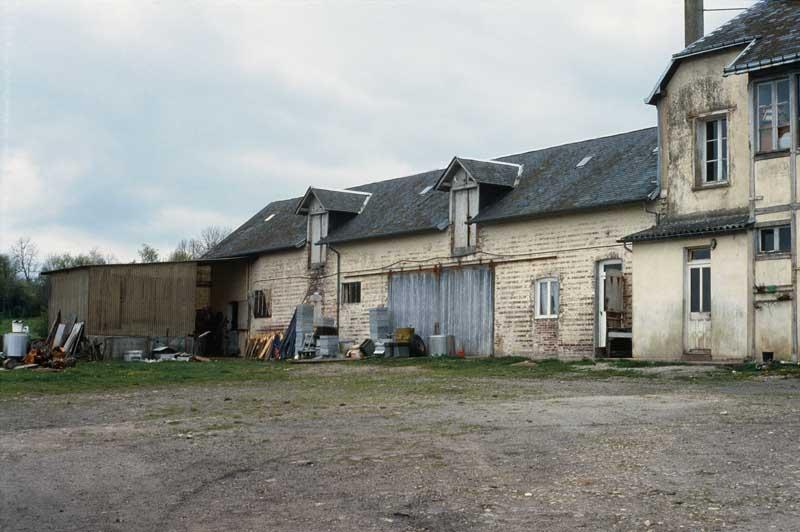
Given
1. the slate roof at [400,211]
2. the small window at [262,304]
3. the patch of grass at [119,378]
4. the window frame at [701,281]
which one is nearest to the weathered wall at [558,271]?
the window frame at [701,281]

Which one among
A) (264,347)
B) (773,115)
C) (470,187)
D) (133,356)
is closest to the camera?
(773,115)

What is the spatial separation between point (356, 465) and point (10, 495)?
9.44 feet

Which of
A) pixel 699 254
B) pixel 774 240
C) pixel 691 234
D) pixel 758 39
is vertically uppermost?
pixel 758 39

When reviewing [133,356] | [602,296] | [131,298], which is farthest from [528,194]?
[131,298]

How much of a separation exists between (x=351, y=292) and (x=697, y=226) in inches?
598

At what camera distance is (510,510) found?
714 centimetres

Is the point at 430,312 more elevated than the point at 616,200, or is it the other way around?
the point at 616,200

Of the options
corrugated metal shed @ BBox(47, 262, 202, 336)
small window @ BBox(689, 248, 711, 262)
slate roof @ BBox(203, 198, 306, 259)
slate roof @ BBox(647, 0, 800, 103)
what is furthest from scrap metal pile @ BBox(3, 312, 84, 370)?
slate roof @ BBox(647, 0, 800, 103)

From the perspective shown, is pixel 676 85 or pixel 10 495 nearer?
pixel 10 495

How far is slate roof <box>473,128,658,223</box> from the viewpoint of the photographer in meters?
25.8

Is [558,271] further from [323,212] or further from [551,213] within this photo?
[323,212]

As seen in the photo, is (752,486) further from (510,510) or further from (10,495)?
(10,495)

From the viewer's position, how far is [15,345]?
31.4 meters

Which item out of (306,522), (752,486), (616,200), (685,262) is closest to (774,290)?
(685,262)
